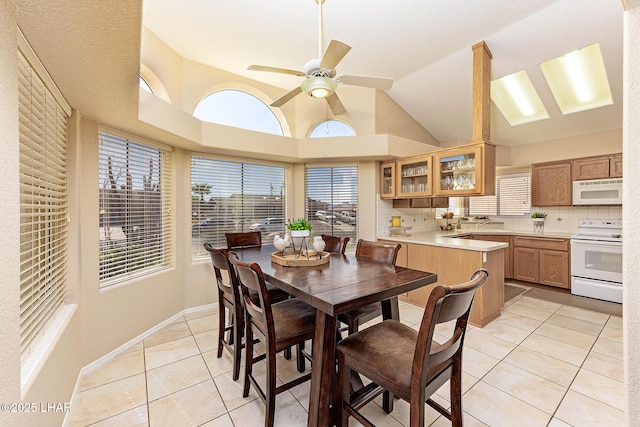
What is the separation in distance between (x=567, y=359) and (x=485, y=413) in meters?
1.28

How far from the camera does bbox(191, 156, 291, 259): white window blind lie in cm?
356

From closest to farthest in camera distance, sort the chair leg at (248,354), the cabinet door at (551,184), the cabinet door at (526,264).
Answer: the chair leg at (248,354), the cabinet door at (551,184), the cabinet door at (526,264)

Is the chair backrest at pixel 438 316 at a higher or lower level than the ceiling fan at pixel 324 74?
lower

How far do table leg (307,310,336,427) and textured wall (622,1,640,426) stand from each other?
1112 millimetres

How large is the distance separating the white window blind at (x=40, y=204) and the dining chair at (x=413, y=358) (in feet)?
5.38

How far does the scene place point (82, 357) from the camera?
219 centimetres

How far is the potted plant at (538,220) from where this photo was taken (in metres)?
4.76

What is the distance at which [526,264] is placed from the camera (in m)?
4.62

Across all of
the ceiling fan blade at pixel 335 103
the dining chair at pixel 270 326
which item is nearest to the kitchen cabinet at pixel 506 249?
the ceiling fan blade at pixel 335 103

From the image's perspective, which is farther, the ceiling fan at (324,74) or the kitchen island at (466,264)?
the kitchen island at (466,264)

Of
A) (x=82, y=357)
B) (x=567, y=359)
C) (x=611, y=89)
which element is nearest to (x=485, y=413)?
(x=567, y=359)

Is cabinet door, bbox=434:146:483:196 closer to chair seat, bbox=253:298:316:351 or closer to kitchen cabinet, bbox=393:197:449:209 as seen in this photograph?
kitchen cabinet, bbox=393:197:449:209

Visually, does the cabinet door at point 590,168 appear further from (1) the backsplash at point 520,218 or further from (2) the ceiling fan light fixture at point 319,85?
(2) the ceiling fan light fixture at point 319,85

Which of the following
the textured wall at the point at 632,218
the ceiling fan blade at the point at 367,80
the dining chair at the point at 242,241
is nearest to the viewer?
the textured wall at the point at 632,218
